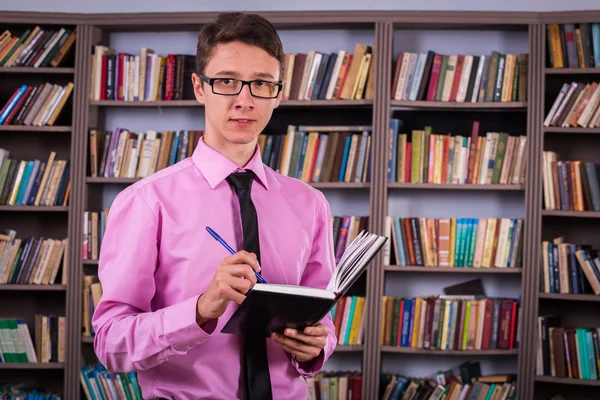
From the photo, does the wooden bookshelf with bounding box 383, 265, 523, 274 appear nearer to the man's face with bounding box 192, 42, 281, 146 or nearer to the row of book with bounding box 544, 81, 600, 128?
the row of book with bounding box 544, 81, 600, 128

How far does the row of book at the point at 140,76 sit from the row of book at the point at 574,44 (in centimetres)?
190

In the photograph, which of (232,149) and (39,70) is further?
(39,70)

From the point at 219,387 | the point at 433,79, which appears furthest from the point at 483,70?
the point at 219,387

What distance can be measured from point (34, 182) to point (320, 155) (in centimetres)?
157

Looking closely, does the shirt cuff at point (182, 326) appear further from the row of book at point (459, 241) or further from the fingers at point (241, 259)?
the row of book at point (459, 241)

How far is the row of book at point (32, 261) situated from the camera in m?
3.83

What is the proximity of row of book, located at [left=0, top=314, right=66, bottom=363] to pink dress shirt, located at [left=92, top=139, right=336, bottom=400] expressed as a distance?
267 centimetres

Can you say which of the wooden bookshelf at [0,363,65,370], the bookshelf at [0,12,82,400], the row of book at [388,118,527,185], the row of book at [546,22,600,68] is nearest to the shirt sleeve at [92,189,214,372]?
the row of book at [388,118,527,185]

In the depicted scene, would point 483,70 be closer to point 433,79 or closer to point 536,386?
point 433,79

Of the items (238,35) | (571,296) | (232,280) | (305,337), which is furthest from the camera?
(571,296)

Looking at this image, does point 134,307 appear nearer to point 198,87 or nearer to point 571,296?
point 198,87

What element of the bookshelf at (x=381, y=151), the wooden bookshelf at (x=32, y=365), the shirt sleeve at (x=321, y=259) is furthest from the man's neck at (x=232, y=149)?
the wooden bookshelf at (x=32, y=365)

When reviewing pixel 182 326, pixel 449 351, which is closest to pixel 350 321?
pixel 449 351

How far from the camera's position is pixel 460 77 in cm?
371
